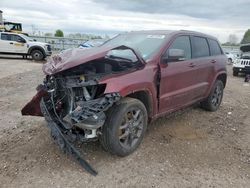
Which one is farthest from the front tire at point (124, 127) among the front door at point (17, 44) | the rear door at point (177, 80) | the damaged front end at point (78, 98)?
the front door at point (17, 44)

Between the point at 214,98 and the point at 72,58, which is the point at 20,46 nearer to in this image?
the point at 214,98

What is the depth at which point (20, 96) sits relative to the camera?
23.5ft

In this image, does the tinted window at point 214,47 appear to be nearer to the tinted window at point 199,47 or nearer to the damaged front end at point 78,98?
the tinted window at point 199,47

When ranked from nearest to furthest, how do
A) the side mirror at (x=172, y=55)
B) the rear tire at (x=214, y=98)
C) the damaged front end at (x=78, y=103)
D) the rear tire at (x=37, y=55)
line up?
1. the damaged front end at (x=78, y=103)
2. the side mirror at (x=172, y=55)
3. the rear tire at (x=214, y=98)
4. the rear tire at (x=37, y=55)

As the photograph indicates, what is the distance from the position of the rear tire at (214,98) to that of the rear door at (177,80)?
3.75ft

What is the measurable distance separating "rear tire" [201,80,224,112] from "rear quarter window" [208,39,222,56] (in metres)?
0.67

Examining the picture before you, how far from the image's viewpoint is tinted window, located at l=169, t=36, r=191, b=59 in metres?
4.73

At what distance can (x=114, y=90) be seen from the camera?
3.51 meters

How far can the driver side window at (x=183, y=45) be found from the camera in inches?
186

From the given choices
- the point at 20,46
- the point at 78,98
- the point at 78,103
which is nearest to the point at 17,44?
the point at 20,46

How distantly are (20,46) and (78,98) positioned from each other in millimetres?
16239

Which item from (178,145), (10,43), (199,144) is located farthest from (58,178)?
(10,43)

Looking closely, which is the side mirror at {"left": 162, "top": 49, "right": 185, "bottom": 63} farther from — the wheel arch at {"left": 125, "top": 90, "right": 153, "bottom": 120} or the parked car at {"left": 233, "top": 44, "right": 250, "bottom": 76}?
the parked car at {"left": 233, "top": 44, "right": 250, "bottom": 76}

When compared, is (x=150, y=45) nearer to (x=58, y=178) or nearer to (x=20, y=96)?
(x=58, y=178)
